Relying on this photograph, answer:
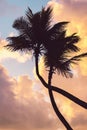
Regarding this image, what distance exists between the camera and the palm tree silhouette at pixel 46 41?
38406 mm

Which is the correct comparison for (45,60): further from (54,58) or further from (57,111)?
(57,111)

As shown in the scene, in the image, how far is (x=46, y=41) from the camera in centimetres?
3900

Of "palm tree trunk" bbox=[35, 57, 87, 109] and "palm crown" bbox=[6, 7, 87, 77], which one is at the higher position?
"palm crown" bbox=[6, 7, 87, 77]

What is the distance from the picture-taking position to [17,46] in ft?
130

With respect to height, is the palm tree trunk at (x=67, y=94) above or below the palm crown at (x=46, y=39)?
below

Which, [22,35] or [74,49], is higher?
[22,35]

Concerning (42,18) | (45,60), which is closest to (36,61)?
(45,60)

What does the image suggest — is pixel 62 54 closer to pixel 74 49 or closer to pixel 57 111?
pixel 74 49

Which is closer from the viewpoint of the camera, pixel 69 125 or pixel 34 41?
pixel 69 125

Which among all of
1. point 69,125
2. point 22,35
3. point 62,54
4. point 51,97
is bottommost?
point 69,125

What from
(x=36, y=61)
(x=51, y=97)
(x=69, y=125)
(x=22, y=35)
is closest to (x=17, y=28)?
(x=22, y=35)

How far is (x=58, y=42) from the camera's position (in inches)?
1527

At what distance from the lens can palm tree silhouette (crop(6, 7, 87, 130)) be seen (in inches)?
1512

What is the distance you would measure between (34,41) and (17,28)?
66.8 inches
